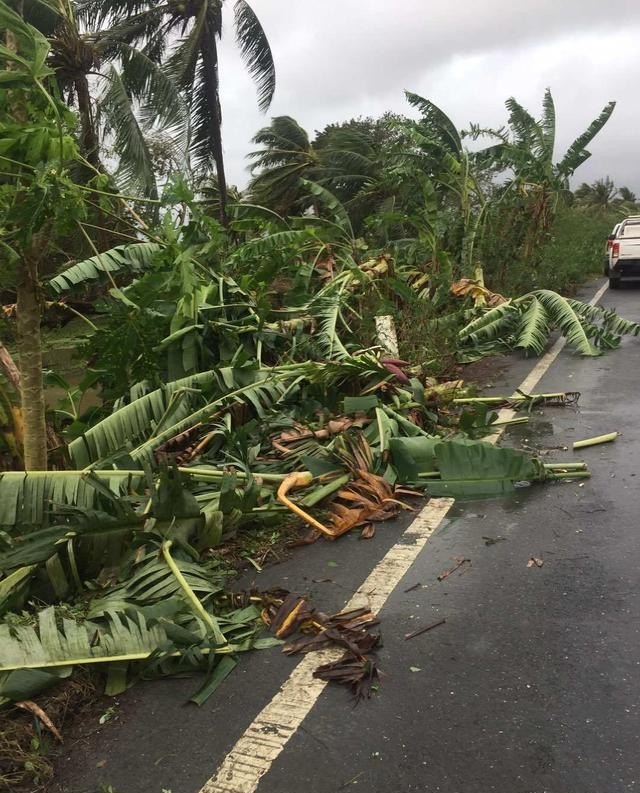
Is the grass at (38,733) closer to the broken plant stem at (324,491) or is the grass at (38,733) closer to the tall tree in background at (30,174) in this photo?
the broken plant stem at (324,491)

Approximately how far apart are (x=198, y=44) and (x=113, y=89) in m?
3.13

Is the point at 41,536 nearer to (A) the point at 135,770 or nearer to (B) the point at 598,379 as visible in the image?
(A) the point at 135,770

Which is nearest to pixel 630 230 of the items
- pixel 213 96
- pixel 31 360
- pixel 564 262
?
pixel 564 262

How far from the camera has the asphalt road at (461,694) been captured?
232 centimetres

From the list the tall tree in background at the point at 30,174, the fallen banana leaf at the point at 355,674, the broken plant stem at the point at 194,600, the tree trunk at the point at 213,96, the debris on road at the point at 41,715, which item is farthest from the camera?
the tree trunk at the point at 213,96

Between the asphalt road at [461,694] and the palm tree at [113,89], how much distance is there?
44.2 ft

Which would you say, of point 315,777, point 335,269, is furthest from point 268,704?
point 335,269

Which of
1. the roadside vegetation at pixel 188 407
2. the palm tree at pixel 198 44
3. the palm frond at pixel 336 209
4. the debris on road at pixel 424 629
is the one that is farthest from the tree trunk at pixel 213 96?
the debris on road at pixel 424 629

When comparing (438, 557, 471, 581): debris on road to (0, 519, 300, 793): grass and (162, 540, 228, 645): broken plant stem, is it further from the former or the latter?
(0, 519, 300, 793): grass

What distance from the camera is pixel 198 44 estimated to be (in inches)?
687

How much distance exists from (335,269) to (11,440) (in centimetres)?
693

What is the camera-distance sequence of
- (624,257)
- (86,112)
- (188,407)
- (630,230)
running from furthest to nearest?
(630,230) < (624,257) < (86,112) < (188,407)

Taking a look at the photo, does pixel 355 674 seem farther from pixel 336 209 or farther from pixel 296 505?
pixel 336 209

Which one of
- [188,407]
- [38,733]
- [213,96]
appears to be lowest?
[38,733]
